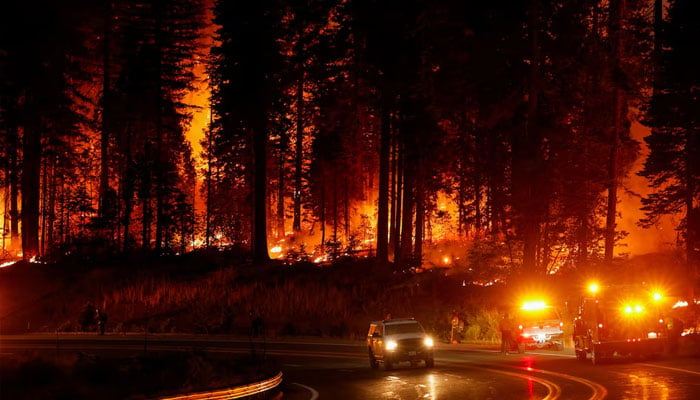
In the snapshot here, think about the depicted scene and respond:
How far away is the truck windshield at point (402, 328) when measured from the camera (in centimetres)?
2877

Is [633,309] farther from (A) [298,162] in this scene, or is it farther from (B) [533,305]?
(A) [298,162]

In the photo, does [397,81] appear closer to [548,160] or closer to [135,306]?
[548,160]

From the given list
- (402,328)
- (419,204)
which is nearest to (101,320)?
(419,204)

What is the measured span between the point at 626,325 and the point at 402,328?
7082mm

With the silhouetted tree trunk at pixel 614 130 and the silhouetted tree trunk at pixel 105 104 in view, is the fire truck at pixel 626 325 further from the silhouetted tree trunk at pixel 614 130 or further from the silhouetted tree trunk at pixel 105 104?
the silhouetted tree trunk at pixel 105 104

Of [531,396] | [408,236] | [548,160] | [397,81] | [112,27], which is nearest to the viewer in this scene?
[531,396]

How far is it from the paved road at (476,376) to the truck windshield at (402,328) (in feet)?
4.11

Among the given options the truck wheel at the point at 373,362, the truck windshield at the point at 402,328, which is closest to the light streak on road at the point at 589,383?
the truck windshield at the point at 402,328

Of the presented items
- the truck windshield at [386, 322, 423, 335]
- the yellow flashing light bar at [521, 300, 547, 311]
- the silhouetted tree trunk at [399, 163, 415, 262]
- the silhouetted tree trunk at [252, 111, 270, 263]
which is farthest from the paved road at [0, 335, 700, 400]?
the silhouetted tree trunk at [252, 111, 270, 263]

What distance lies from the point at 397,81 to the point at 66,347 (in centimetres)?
2161

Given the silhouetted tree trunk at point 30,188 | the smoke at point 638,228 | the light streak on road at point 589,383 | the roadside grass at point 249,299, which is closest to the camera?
the light streak on road at point 589,383

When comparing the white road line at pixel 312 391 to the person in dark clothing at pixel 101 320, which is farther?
the person in dark clothing at pixel 101 320

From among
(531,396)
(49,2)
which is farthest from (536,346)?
(49,2)

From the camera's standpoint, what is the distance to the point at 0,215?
7981 centimetres
